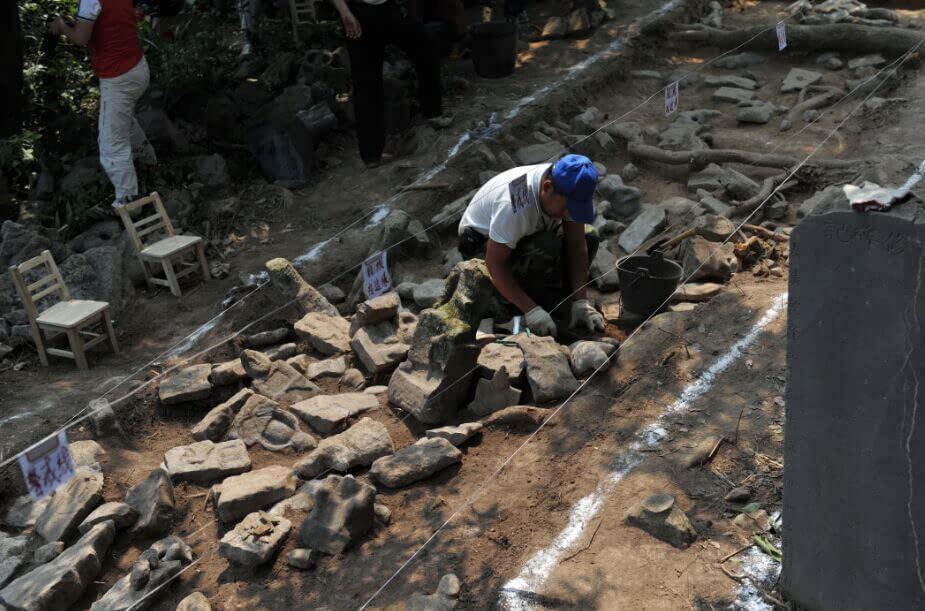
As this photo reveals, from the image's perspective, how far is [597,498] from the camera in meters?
4.11

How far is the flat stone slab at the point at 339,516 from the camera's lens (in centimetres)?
412

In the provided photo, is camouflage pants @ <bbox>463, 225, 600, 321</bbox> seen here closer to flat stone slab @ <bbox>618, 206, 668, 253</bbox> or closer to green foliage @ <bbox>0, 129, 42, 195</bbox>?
flat stone slab @ <bbox>618, 206, 668, 253</bbox>

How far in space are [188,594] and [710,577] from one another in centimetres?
211

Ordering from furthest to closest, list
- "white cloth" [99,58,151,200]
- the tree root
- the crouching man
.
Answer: the tree root → "white cloth" [99,58,151,200] → the crouching man

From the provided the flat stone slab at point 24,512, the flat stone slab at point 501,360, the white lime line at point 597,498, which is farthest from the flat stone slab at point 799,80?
the flat stone slab at point 24,512

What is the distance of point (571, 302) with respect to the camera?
591cm

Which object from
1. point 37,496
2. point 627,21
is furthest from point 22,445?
point 627,21

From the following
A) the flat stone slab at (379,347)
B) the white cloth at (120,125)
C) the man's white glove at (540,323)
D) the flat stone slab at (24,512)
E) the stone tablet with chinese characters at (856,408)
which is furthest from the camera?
the white cloth at (120,125)

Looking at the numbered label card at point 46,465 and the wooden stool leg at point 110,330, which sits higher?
the numbered label card at point 46,465

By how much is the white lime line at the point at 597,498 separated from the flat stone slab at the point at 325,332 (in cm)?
219

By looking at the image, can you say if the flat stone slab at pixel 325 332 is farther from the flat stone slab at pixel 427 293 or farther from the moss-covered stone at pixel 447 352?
the moss-covered stone at pixel 447 352

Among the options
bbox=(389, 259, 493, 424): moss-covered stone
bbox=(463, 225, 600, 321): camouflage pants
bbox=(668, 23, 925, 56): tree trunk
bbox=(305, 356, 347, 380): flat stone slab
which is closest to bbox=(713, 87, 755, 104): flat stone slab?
bbox=(668, 23, 925, 56): tree trunk

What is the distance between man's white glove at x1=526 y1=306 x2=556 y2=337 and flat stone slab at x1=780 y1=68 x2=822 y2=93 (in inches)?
214

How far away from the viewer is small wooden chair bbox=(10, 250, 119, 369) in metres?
6.26
